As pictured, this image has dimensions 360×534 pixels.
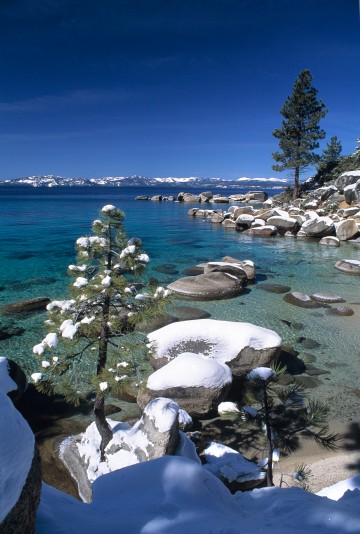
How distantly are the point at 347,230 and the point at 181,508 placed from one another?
34.5 m

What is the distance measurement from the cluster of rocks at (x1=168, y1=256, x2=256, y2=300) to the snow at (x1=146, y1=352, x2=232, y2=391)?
7.93 meters

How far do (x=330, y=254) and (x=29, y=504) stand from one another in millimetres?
29213

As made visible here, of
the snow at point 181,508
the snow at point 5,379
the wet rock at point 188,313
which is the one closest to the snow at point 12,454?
the snow at point 181,508

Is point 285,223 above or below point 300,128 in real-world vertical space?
below

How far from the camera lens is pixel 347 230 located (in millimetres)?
32969

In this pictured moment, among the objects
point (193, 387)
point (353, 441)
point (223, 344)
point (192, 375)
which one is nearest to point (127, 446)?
point (193, 387)

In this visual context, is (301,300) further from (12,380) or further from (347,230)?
(347,230)

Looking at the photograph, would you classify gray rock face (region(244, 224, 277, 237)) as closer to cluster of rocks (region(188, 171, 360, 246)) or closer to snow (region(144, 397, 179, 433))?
cluster of rocks (region(188, 171, 360, 246))

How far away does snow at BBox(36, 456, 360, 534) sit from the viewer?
309 cm

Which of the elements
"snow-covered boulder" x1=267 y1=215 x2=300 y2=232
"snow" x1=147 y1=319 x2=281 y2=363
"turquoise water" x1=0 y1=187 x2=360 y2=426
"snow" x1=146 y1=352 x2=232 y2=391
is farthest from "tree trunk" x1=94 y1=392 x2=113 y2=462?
"snow-covered boulder" x1=267 y1=215 x2=300 y2=232

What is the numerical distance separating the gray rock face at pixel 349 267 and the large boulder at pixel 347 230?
11.2 metres

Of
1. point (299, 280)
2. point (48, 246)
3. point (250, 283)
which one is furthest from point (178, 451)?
point (48, 246)

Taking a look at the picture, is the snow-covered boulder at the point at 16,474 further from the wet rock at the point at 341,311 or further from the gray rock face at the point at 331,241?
the gray rock face at the point at 331,241

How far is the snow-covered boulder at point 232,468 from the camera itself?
20.1 ft
